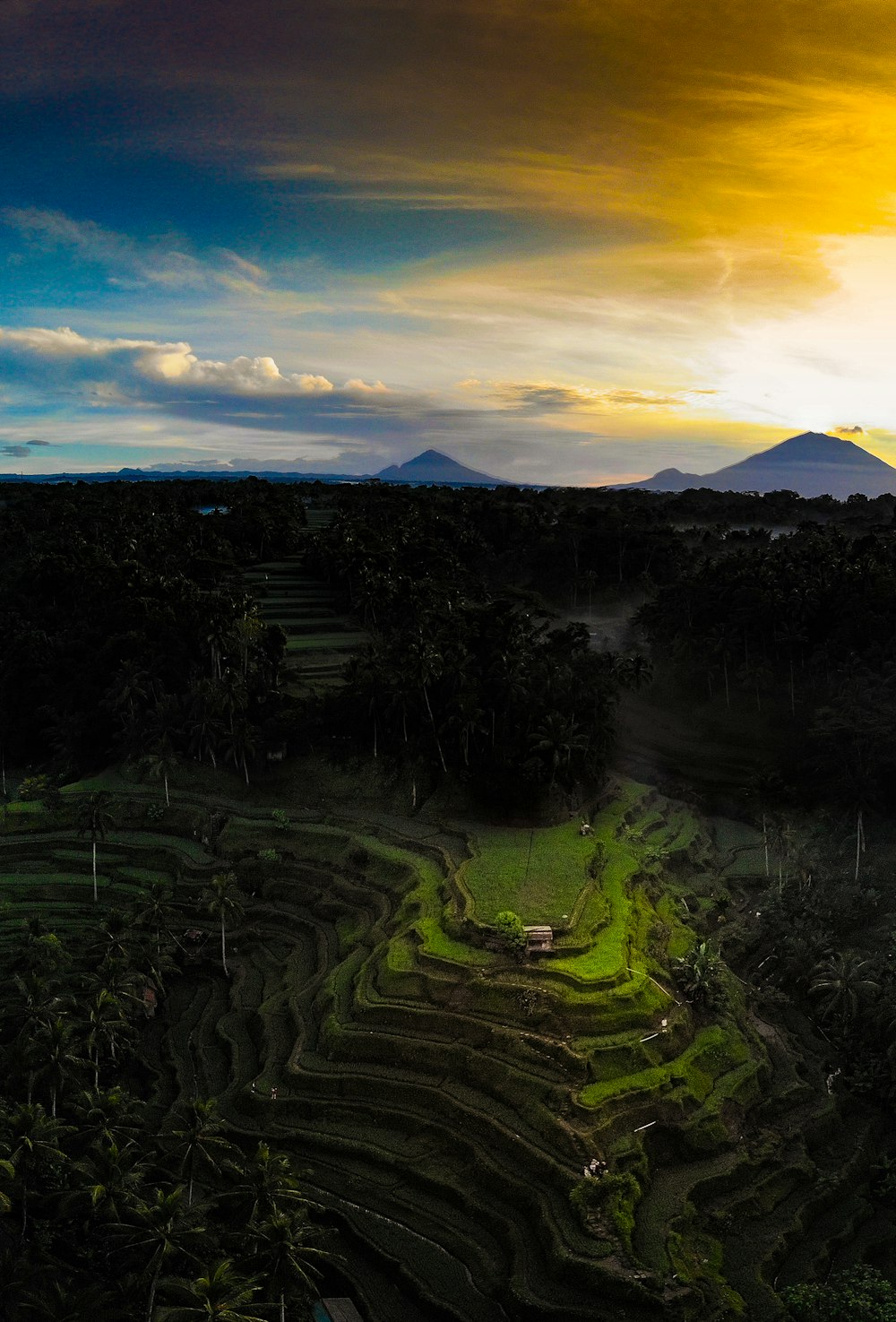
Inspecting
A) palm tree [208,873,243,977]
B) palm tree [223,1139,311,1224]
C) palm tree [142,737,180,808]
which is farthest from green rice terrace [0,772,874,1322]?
palm tree [142,737,180,808]

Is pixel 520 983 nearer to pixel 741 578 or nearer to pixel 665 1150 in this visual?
pixel 665 1150

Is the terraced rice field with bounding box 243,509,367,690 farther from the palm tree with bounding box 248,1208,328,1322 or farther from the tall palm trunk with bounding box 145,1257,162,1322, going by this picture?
the tall palm trunk with bounding box 145,1257,162,1322

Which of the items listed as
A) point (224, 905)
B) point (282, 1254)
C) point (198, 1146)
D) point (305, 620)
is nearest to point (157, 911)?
point (224, 905)

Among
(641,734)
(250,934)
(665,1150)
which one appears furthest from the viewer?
(641,734)

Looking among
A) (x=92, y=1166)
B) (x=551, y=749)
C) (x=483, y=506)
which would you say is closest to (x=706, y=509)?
(x=483, y=506)

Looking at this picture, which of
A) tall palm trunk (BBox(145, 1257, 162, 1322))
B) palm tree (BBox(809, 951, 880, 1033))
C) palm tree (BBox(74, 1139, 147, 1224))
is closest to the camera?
tall palm trunk (BBox(145, 1257, 162, 1322))

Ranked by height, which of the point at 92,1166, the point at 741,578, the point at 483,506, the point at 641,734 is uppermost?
the point at 483,506

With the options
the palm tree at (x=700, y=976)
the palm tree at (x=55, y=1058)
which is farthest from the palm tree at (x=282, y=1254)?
the palm tree at (x=700, y=976)
